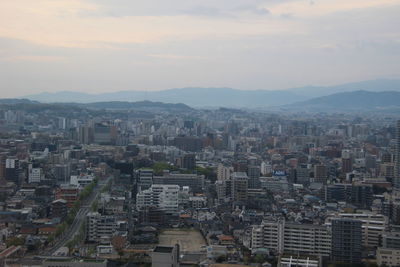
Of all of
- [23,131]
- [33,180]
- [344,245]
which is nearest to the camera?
[344,245]

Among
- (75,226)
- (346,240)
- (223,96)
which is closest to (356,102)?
(223,96)

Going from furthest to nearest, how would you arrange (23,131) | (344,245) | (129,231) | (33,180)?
(23,131) → (33,180) → (129,231) → (344,245)

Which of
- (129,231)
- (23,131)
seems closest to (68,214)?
(129,231)

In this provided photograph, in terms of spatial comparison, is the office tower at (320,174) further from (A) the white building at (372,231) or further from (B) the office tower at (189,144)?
(B) the office tower at (189,144)

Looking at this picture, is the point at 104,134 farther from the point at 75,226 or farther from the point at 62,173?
the point at 75,226

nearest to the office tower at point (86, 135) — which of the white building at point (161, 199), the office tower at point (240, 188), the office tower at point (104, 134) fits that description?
the office tower at point (104, 134)

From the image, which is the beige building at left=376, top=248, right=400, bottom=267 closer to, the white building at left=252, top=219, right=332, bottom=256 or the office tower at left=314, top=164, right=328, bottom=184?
the white building at left=252, top=219, right=332, bottom=256

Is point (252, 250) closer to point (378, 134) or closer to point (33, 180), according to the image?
point (33, 180)
